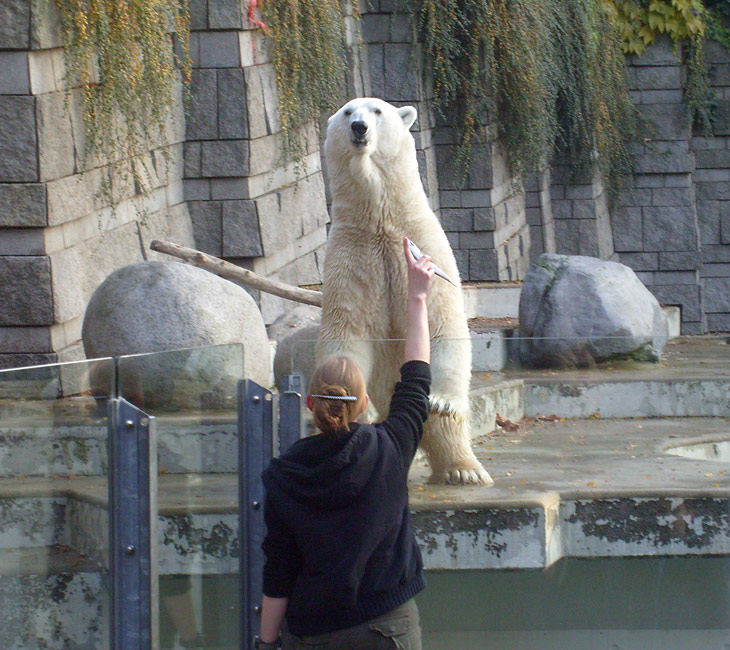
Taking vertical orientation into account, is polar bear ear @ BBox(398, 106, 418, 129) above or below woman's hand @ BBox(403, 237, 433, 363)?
above

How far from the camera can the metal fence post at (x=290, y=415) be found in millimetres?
2586

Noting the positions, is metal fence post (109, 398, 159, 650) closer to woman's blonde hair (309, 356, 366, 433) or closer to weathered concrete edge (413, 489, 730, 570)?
woman's blonde hair (309, 356, 366, 433)

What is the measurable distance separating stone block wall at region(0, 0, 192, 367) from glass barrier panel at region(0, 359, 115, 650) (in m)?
2.23

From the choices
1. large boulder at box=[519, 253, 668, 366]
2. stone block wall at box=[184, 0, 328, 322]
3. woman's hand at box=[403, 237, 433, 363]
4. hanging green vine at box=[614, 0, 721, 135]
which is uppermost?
hanging green vine at box=[614, 0, 721, 135]

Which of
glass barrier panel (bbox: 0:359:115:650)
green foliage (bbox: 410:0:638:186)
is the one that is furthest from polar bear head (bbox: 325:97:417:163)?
green foliage (bbox: 410:0:638:186)

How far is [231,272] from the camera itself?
516cm

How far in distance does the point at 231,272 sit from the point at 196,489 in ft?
8.98

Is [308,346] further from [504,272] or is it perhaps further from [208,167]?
[504,272]

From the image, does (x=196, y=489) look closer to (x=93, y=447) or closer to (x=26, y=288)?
(x=93, y=447)

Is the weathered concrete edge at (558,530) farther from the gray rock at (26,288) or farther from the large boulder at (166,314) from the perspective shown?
the gray rock at (26,288)

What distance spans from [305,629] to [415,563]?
254mm

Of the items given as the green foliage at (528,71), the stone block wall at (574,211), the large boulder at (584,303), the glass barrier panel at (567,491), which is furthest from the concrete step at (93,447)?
the stone block wall at (574,211)

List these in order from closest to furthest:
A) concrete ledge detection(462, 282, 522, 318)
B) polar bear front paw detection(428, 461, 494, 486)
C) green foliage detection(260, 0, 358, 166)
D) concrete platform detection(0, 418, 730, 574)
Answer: concrete platform detection(0, 418, 730, 574) → polar bear front paw detection(428, 461, 494, 486) → green foliage detection(260, 0, 358, 166) → concrete ledge detection(462, 282, 522, 318)

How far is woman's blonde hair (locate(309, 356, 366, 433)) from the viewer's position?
6.42 feet
